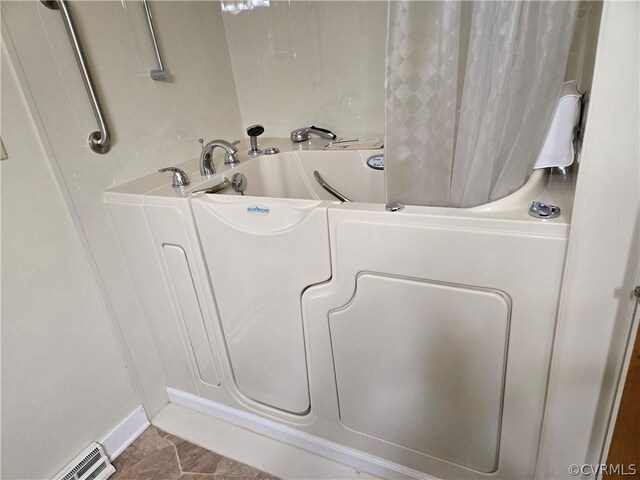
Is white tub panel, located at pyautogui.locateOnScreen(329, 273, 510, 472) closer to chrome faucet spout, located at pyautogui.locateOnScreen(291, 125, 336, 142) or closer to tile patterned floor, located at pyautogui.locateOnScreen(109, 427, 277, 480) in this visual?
tile patterned floor, located at pyautogui.locateOnScreen(109, 427, 277, 480)

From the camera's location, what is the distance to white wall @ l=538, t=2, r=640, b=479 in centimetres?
57

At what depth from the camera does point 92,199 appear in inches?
46.3

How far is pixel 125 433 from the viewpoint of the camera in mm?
1345

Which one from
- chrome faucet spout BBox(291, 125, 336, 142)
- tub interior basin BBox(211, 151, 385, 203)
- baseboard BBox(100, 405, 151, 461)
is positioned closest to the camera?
baseboard BBox(100, 405, 151, 461)

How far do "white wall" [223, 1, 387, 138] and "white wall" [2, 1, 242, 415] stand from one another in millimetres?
167

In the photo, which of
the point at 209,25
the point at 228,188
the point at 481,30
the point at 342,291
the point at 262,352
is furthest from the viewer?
the point at 209,25

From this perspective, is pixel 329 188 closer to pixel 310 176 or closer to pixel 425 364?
pixel 310 176

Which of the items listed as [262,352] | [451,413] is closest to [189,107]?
[262,352]

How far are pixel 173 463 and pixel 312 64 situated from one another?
1.65 m

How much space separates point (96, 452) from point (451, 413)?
113 cm

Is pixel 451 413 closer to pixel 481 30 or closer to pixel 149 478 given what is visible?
pixel 481 30

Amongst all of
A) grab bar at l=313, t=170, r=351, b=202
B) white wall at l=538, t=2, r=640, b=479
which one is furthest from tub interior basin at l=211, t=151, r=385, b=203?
white wall at l=538, t=2, r=640, b=479

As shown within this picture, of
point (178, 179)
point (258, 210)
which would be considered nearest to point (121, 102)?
point (178, 179)

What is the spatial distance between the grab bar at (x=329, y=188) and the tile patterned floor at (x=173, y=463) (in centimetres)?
105
